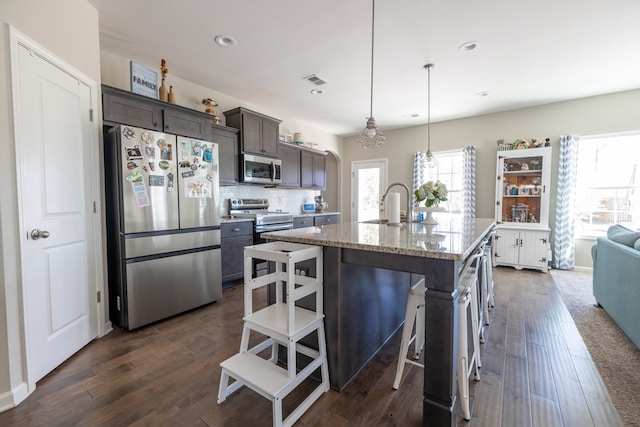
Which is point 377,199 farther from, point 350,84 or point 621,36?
point 621,36

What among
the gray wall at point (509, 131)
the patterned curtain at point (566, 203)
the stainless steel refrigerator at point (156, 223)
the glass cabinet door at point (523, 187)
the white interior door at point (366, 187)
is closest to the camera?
the stainless steel refrigerator at point (156, 223)

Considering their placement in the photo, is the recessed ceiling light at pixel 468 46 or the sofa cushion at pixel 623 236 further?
the recessed ceiling light at pixel 468 46

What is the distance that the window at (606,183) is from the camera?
13.3 ft

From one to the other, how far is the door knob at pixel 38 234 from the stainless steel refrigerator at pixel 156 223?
1.82ft

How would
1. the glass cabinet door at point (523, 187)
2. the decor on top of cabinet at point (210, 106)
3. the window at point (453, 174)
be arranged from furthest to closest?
the window at point (453, 174) → the glass cabinet door at point (523, 187) → the decor on top of cabinet at point (210, 106)

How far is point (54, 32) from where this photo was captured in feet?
6.08

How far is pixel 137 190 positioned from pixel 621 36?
183 inches

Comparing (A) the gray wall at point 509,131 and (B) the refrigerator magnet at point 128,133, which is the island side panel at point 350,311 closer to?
(B) the refrigerator magnet at point 128,133

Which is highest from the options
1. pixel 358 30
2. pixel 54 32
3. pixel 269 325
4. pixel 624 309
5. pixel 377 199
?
pixel 358 30

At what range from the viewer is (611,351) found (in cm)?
203

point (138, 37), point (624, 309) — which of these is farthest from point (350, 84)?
point (624, 309)

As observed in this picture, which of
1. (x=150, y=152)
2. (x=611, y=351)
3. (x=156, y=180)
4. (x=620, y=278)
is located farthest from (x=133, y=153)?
(x=620, y=278)

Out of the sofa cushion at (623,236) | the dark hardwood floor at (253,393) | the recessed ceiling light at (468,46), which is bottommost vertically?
→ the dark hardwood floor at (253,393)

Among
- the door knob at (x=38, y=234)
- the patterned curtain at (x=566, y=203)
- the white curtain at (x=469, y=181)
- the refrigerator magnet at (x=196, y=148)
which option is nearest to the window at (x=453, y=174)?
the white curtain at (x=469, y=181)
